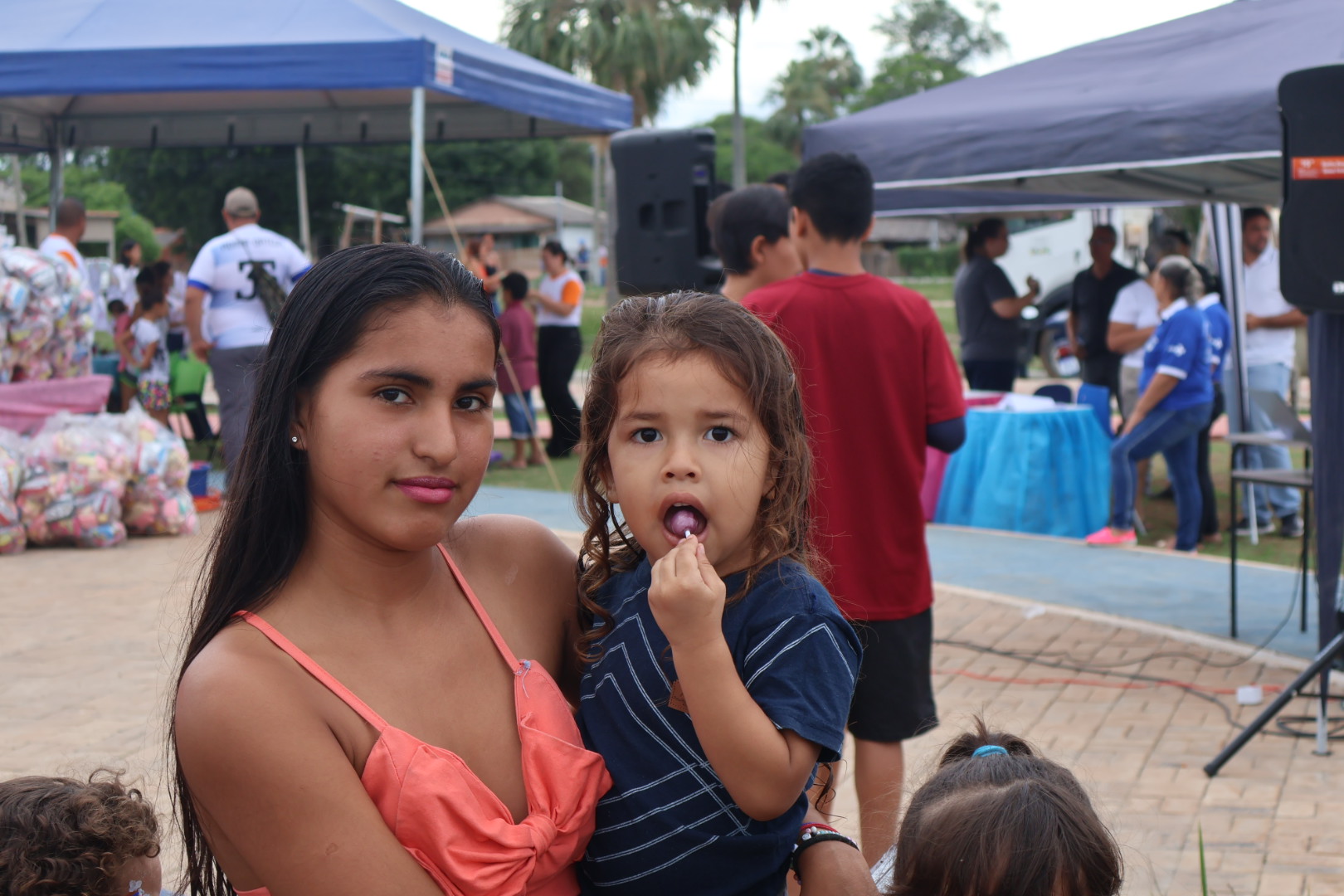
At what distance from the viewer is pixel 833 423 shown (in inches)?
138

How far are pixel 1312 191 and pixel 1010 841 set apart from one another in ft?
12.2

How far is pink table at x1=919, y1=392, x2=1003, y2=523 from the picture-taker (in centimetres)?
883

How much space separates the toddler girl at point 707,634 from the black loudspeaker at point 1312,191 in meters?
3.40

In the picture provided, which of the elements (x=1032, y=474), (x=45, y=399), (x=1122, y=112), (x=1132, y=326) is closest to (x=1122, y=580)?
(x=1032, y=474)

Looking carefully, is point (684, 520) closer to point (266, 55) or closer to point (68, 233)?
point (266, 55)

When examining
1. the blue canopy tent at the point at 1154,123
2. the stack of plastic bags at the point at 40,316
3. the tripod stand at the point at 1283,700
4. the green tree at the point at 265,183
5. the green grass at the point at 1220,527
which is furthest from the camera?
the green tree at the point at 265,183

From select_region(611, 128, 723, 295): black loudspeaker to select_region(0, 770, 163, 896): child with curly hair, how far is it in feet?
21.4

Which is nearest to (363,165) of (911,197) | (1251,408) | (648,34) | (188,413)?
(648,34)

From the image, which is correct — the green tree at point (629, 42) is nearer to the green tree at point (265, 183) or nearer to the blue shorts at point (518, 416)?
the green tree at point (265, 183)

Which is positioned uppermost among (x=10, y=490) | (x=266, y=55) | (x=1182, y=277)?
(x=266, y=55)

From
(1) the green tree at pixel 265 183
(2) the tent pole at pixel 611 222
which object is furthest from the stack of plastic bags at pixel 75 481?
(1) the green tree at pixel 265 183

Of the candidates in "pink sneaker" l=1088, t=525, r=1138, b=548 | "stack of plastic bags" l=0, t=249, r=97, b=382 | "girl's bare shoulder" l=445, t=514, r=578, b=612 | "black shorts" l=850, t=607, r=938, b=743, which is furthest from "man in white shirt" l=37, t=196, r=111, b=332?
"girl's bare shoulder" l=445, t=514, r=578, b=612

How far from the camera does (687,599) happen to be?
1.43 m

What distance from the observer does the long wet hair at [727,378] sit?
1.67 m
